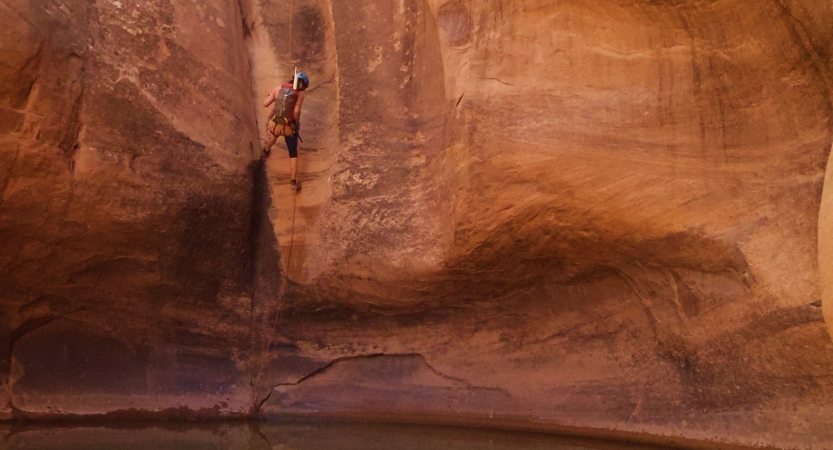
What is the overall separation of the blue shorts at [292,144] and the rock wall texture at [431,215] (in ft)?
0.67

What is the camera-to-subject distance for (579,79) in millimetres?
3189

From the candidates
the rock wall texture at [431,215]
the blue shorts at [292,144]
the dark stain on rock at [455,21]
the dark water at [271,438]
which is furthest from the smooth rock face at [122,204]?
the dark stain on rock at [455,21]

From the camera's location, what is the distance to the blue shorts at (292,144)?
4.00 meters

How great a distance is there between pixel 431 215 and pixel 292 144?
116 cm

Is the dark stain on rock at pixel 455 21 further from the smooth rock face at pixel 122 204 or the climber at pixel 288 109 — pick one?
the smooth rock face at pixel 122 204

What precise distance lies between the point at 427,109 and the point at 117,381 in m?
2.86

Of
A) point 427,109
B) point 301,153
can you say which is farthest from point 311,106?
point 427,109

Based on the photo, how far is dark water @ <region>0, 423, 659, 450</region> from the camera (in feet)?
12.0

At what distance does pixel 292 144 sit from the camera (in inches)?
158

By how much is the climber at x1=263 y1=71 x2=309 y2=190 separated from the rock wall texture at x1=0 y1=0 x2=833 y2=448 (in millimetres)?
239

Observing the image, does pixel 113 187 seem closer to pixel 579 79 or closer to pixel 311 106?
pixel 311 106

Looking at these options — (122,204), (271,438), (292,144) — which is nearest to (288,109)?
(292,144)

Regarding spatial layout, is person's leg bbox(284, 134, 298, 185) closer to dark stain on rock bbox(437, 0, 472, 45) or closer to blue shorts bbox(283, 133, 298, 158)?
blue shorts bbox(283, 133, 298, 158)

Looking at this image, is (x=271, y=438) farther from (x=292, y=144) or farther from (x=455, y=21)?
(x=455, y=21)
